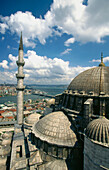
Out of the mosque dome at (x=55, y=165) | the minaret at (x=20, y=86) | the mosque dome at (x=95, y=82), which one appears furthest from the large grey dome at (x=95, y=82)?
the minaret at (x=20, y=86)

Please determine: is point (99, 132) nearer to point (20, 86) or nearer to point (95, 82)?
point (95, 82)

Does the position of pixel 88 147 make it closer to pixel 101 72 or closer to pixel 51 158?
pixel 51 158

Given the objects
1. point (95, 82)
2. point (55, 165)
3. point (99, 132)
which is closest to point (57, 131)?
point (55, 165)

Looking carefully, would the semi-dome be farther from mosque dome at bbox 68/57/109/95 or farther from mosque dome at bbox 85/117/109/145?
mosque dome at bbox 68/57/109/95

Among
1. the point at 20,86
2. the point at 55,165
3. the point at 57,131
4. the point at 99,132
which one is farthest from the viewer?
the point at 20,86

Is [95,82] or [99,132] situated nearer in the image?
[99,132]

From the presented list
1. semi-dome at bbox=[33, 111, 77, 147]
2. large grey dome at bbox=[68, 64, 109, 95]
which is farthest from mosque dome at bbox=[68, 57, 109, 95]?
semi-dome at bbox=[33, 111, 77, 147]

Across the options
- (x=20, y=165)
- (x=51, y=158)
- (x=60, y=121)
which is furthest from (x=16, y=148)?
(x=60, y=121)
